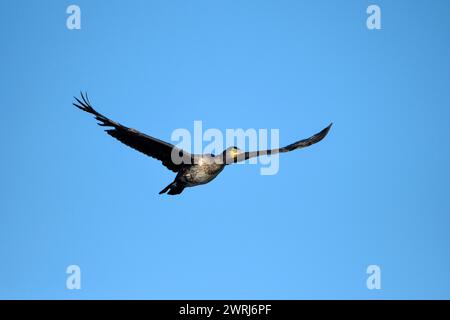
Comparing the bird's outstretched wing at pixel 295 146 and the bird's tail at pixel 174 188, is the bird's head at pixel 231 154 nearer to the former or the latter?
the bird's outstretched wing at pixel 295 146

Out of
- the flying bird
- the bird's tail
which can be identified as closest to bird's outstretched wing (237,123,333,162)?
the flying bird

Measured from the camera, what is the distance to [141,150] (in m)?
16.0

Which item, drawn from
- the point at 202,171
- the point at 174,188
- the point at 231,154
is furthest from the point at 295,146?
the point at 174,188

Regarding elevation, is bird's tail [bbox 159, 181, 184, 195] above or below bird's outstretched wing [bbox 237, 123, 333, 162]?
below

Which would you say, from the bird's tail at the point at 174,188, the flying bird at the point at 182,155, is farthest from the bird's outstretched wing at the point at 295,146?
the bird's tail at the point at 174,188

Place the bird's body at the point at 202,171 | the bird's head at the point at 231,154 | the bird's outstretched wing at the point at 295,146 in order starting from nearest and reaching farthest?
the bird's outstretched wing at the point at 295,146, the bird's head at the point at 231,154, the bird's body at the point at 202,171

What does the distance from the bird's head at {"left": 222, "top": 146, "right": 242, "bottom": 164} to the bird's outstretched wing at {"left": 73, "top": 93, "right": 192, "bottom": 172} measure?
89 cm

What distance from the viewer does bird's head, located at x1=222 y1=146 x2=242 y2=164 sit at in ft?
47.8

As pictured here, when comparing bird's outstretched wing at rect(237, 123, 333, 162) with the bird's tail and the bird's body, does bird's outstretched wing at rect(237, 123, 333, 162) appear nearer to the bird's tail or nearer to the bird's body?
the bird's body

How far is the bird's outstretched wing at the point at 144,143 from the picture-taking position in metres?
15.0
